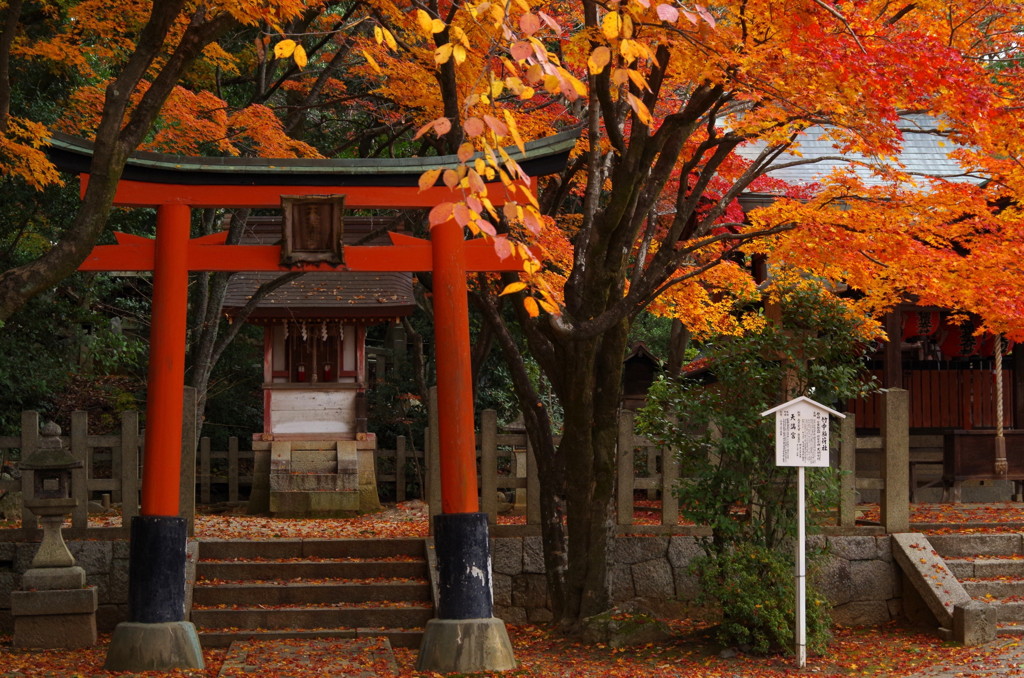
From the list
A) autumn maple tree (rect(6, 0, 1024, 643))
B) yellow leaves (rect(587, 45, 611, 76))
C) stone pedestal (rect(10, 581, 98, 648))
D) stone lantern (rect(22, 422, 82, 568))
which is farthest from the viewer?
stone lantern (rect(22, 422, 82, 568))

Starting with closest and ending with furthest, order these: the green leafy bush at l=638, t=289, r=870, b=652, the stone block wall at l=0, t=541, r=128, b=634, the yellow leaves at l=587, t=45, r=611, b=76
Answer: the yellow leaves at l=587, t=45, r=611, b=76 < the green leafy bush at l=638, t=289, r=870, b=652 < the stone block wall at l=0, t=541, r=128, b=634

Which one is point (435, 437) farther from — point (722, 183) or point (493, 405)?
point (493, 405)

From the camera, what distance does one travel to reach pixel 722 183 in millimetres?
15219

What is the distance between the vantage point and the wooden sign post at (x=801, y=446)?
9.68 meters

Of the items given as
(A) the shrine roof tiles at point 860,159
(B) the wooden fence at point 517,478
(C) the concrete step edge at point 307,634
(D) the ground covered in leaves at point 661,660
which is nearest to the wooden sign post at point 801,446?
(D) the ground covered in leaves at point 661,660

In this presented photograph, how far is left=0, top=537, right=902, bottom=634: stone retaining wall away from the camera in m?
11.9

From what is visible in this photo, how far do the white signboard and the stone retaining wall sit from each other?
2370 mm

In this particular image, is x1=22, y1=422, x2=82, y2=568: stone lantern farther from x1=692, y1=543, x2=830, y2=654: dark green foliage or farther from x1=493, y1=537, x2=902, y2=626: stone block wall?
x1=692, y1=543, x2=830, y2=654: dark green foliage

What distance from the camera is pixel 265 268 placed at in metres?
10.5

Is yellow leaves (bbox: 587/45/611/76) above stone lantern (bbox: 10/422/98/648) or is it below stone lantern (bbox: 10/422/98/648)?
above

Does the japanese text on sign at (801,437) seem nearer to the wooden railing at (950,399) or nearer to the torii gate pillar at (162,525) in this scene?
the torii gate pillar at (162,525)

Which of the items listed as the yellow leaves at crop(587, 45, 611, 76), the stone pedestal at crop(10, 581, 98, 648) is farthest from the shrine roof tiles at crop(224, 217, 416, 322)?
the yellow leaves at crop(587, 45, 611, 76)

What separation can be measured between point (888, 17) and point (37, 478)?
9281mm

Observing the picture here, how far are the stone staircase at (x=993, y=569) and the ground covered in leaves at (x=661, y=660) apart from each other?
2.08 feet
